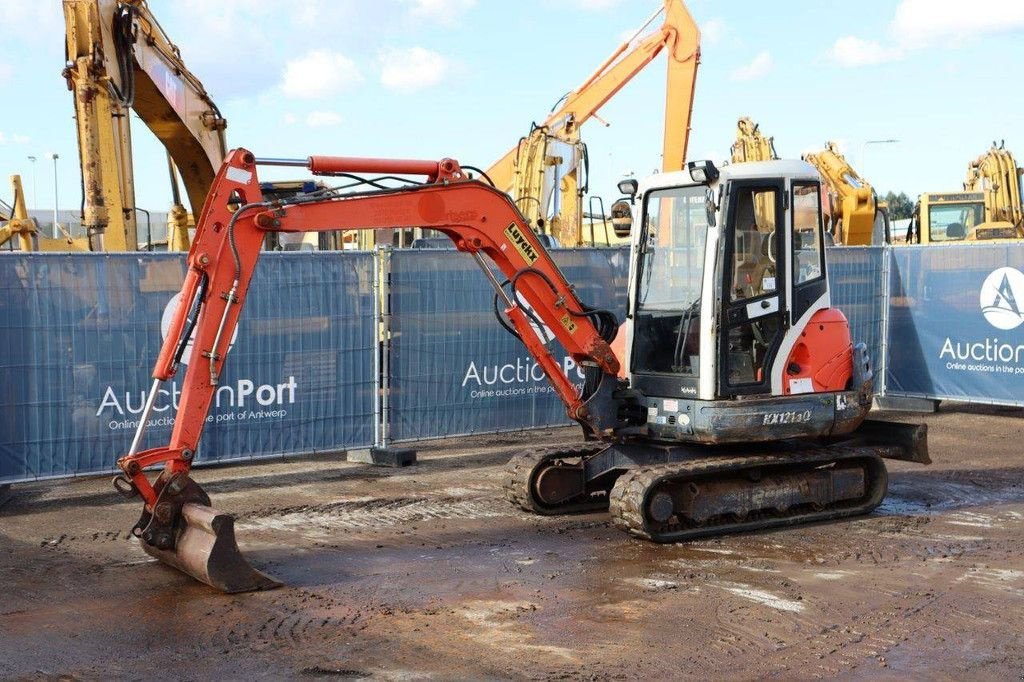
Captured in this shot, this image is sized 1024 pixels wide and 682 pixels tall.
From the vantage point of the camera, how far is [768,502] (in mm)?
9406

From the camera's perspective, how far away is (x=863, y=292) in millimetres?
16406

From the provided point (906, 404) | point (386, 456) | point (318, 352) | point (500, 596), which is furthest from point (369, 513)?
point (906, 404)

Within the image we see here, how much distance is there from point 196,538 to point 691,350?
159 inches

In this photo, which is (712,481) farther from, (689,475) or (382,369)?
(382,369)

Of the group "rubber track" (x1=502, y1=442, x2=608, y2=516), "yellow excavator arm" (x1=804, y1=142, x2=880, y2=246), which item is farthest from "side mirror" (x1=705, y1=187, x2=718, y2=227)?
"yellow excavator arm" (x1=804, y1=142, x2=880, y2=246)

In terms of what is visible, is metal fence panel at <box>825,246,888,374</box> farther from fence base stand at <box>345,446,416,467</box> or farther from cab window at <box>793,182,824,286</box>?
fence base stand at <box>345,446,416,467</box>

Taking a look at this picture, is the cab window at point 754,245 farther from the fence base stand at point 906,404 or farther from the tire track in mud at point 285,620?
the fence base stand at point 906,404

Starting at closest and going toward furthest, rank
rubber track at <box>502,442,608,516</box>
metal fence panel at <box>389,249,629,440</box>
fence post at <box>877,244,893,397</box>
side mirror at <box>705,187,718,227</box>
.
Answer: side mirror at <box>705,187,718,227</box> < rubber track at <box>502,442,608,516</box> < metal fence panel at <box>389,249,629,440</box> < fence post at <box>877,244,893,397</box>

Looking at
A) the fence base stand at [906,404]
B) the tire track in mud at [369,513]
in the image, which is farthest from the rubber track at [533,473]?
the fence base stand at [906,404]

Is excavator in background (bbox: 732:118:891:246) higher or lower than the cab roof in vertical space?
higher

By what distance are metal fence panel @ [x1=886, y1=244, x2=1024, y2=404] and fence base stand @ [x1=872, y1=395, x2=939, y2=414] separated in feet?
0.33

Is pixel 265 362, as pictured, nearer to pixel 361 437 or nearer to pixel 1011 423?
pixel 361 437

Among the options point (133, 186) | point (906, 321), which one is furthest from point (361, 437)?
point (906, 321)

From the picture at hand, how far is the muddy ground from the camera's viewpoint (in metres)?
6.31
